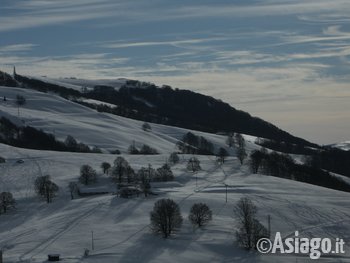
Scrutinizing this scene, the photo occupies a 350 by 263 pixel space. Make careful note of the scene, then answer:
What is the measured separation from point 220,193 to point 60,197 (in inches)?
1179

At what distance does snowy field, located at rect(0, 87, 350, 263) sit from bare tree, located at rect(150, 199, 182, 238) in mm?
1095

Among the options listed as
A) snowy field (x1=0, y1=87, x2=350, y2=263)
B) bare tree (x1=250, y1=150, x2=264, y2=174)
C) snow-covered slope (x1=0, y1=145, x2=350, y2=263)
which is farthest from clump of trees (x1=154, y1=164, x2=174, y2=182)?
bare tree (x1=250, y1=150, x2=264, y2=174)

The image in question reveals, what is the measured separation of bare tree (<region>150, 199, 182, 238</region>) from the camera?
77.2 meters

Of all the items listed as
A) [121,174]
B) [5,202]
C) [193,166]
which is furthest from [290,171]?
[5,202]

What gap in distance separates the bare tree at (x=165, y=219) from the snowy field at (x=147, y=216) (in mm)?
1095

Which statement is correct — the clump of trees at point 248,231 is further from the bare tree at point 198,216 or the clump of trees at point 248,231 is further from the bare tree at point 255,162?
the bare tree at point 255,162

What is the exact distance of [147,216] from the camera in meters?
88.4

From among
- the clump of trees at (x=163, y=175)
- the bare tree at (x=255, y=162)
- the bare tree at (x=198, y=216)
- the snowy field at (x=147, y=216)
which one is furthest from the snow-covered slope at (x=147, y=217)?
the clump of trees at (x=163, y=175)

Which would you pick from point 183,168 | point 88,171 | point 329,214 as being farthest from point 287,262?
point 183,168

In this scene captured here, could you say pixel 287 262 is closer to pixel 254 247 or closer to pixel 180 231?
pixel 254 247

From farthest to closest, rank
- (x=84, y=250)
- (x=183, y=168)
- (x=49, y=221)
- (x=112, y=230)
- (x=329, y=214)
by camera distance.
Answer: (x=183, y=168) < (x=329, y=214) < (x=49, y=221) < (x=112, y=230) < (x=84, y=250)

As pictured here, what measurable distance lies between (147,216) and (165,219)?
11451 millimetres

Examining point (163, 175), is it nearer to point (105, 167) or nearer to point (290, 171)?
point (105, 167)

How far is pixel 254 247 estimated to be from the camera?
71812 mm
